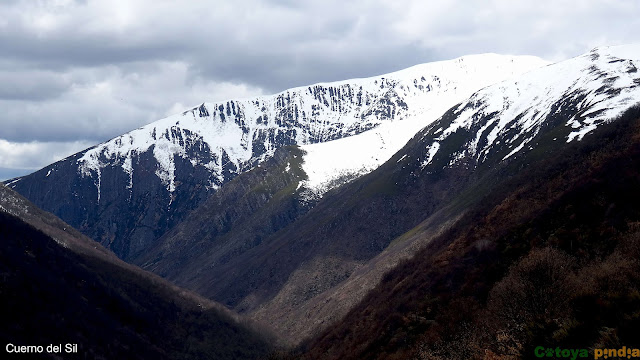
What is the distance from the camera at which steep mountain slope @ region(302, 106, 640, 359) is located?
2096 inches

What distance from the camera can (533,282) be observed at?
2635 inches

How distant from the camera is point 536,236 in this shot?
10531 centimetres

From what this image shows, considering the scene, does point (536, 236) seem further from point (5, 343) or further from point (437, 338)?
point (5, 343)

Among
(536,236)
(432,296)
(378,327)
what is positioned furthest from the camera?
(378,327)

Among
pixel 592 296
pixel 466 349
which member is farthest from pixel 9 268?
pixel 592 296

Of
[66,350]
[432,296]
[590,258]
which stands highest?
[590,258]

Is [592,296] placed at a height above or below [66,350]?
above

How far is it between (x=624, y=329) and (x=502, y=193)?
15304 cm

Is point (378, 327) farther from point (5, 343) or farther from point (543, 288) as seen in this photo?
point (5, 343)

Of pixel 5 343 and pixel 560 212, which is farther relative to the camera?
pixel 5 343

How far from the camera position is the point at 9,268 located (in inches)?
7854

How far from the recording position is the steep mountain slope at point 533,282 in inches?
2096

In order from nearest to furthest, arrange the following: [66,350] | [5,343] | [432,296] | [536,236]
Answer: [536,236]
[432,296]
[5,343]
[66,350]

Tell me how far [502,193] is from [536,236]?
91.6 m
